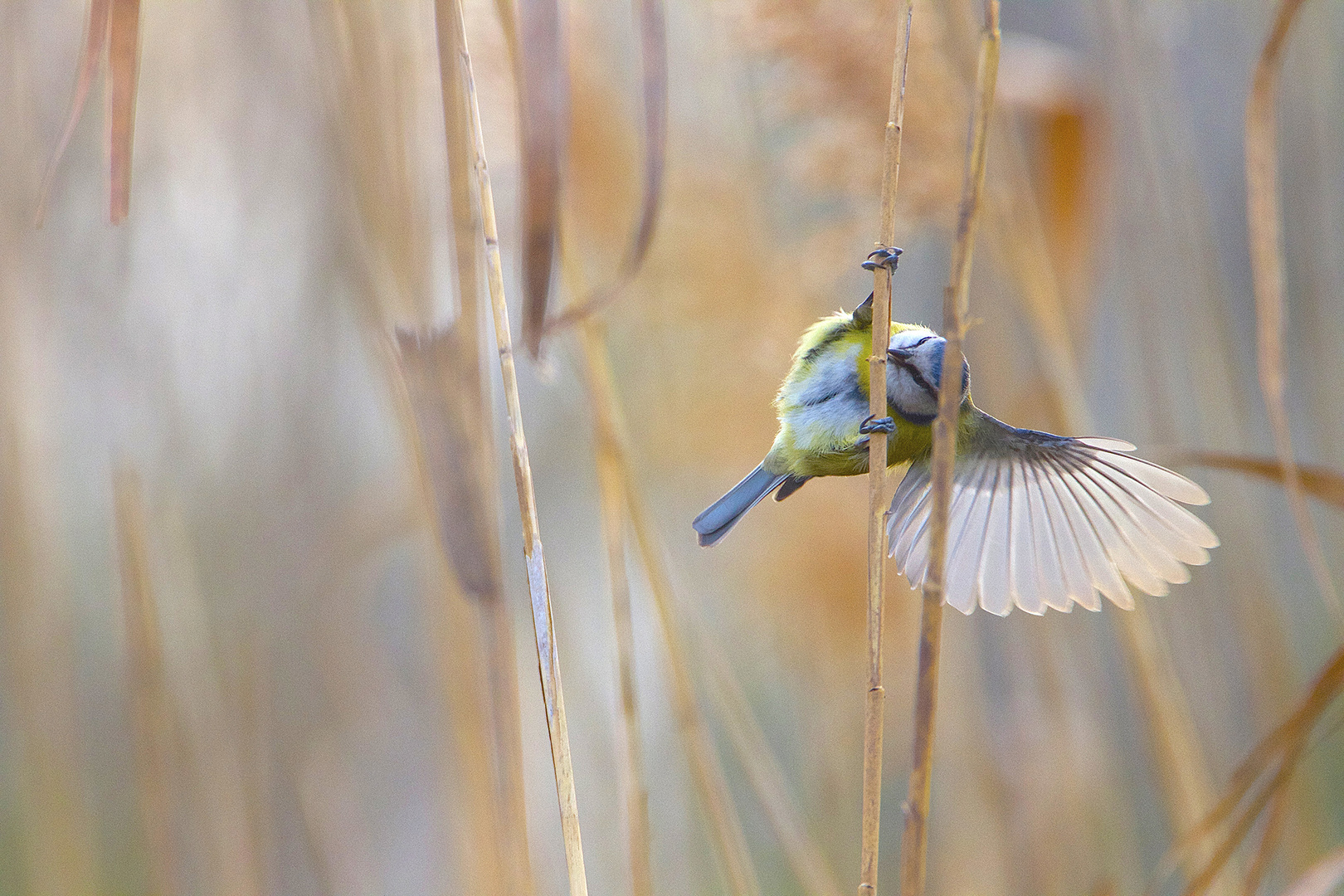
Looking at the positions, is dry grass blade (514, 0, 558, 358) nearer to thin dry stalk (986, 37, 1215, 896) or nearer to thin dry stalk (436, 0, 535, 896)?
thin dry stalk (436, 0, 535, 896)

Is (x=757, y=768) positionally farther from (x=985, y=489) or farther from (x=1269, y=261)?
(x=1269, y=261)

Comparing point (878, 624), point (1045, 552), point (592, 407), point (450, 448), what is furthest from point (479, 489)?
point (1045, 552)

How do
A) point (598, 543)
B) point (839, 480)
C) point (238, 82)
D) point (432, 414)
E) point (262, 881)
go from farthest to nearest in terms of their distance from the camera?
point (598, 543), point (839, 480), point (238, 82), point (262, 881), point (432, 414)

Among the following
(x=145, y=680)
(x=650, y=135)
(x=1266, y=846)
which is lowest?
(x=1266, y=846)

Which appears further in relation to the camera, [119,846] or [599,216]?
[119,846]

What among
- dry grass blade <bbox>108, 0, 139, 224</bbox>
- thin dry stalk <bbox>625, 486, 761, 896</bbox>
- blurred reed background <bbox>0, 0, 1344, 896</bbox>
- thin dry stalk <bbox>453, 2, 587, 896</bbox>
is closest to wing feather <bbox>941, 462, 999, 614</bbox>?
blurred reed background <bbox>0, 0, 1344, 896</bbox>

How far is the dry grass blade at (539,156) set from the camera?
526mm

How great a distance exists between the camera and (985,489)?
2.95 ft

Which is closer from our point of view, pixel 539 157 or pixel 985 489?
pixel 539 157

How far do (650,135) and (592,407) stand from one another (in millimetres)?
251

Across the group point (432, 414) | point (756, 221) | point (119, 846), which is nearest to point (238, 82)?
point (756, 221)

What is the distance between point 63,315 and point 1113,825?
4.39 ft

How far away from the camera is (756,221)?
1.14 m

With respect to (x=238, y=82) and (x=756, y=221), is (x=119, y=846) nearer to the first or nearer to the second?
(x=238, y=82)
